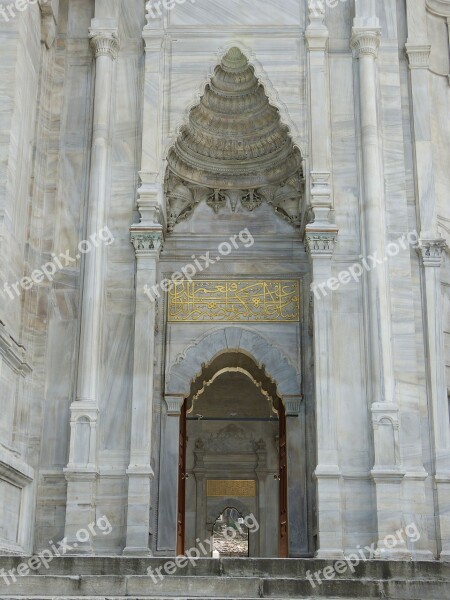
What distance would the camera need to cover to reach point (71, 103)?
555 inches

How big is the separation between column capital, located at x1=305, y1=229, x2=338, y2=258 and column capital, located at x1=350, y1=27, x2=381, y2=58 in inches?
117

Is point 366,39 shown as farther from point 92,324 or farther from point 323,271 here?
point 92,324

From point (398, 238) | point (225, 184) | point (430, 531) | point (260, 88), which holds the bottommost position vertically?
point (430, 531)

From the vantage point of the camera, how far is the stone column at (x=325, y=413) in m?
11.9

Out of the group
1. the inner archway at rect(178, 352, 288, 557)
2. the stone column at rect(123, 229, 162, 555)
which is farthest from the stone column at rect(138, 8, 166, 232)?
the inner archway at rect(178, 352, 288, 557)

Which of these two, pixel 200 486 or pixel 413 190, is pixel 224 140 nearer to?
pixel 413 190

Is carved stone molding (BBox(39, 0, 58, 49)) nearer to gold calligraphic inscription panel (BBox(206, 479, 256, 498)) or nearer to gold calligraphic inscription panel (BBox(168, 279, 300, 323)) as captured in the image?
gold calligraphic inscription panel (BBox(168, 279, 300, 323))

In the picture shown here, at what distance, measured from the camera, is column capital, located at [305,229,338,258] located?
42.7 feet

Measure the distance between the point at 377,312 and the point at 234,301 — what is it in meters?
2.63

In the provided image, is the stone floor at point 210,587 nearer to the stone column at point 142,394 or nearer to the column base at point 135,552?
the column base at point 135,552

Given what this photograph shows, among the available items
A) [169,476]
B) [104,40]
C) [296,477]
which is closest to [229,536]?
[296,477]

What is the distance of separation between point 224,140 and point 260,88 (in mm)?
1104

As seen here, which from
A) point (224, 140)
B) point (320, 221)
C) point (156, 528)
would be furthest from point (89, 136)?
point (156, 528)

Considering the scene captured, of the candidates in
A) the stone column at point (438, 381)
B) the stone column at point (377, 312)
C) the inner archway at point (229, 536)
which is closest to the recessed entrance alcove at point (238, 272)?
the stone column at point (377, 312)
